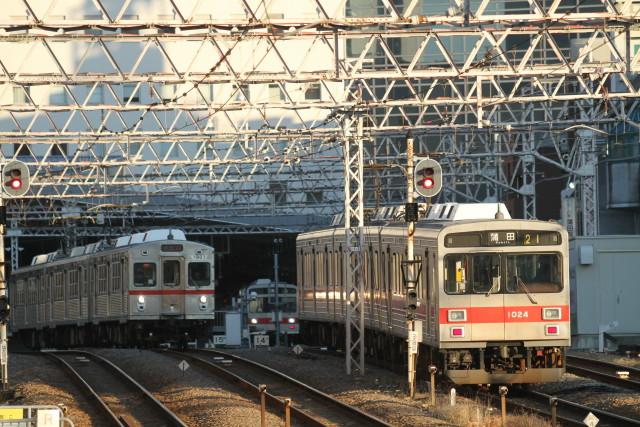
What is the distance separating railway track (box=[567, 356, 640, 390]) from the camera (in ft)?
71.6

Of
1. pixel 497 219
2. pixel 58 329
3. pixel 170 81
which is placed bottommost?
pixel 58 329

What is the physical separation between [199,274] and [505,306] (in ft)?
55.6

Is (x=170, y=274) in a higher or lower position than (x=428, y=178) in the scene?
lower

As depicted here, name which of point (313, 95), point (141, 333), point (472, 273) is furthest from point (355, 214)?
point (313, 95)

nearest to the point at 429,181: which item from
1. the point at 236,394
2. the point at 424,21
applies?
the point at 424,21

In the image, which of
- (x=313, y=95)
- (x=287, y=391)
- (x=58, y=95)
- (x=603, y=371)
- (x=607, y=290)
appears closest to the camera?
(x=287, y=391)

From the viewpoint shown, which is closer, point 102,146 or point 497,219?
point 497,219

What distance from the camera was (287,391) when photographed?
22438mm

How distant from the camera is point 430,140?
206ft

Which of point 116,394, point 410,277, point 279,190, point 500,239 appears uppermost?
point 279,190

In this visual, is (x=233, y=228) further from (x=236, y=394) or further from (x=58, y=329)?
(x=236, y=394)

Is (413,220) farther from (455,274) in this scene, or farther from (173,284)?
(173,284)

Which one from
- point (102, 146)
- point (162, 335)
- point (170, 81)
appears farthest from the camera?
point (102, 146)

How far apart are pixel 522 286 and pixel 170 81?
7.34m
